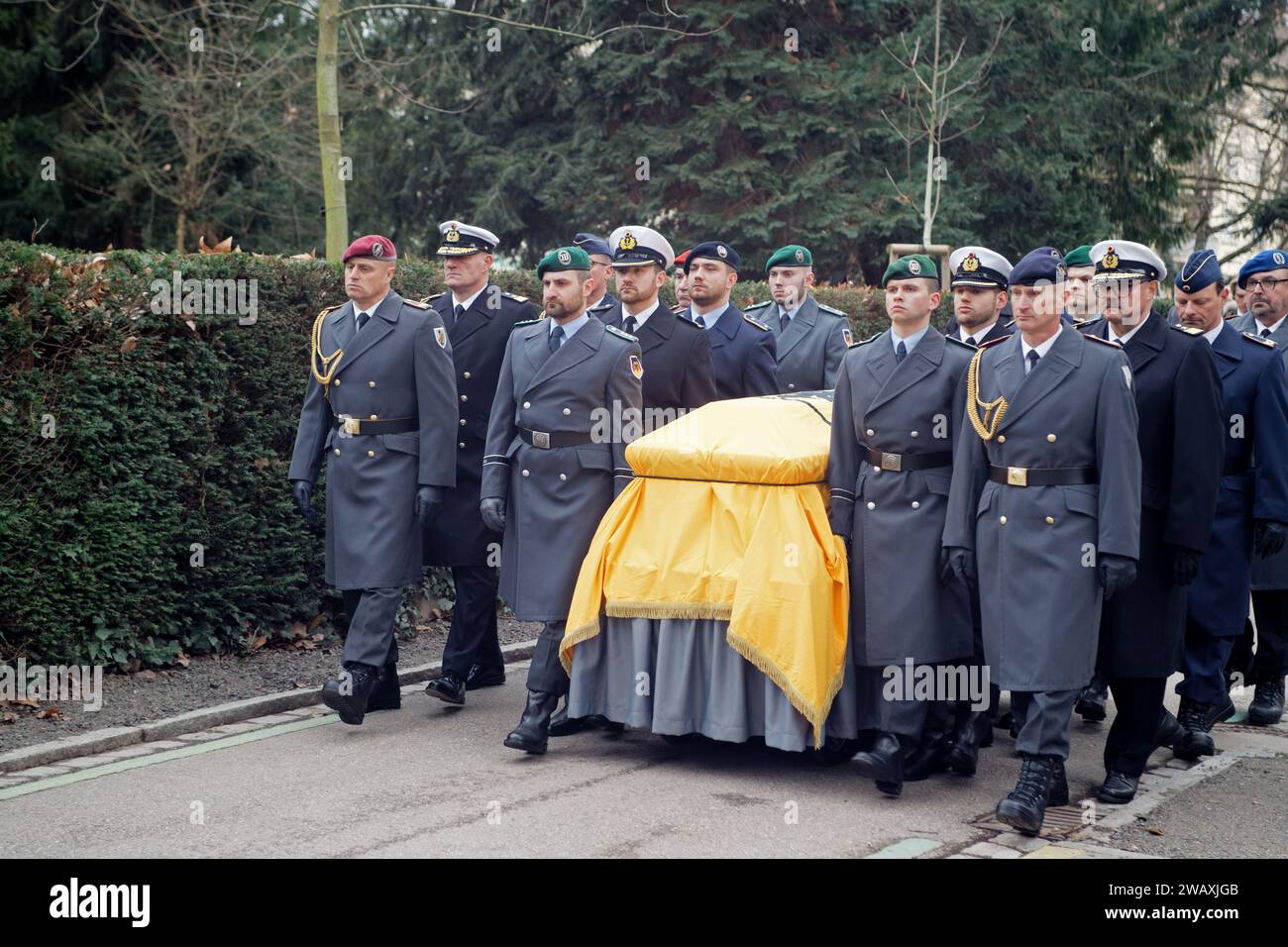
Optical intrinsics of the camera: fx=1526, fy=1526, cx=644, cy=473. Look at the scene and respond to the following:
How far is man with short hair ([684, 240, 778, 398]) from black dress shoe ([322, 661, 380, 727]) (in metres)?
2.61

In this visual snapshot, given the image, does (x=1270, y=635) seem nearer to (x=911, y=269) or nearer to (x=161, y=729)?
(x=911, y=269)

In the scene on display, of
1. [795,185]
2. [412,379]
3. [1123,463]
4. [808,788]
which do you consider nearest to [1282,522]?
[1123,463]

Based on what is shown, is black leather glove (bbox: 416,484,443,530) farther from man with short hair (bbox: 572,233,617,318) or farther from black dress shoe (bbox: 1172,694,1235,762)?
black dress shoe (bbox: 1172,694,1235,762)

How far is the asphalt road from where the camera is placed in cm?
541

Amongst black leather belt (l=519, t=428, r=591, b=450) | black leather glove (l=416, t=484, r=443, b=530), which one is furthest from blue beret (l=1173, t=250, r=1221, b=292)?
black leather glove (l=416, t=484, r=443, b=530)

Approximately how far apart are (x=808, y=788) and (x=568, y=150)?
18.9 metres

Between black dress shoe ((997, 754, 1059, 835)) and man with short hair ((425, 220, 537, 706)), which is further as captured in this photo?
man with short hair ((425, 220, 537, 706))

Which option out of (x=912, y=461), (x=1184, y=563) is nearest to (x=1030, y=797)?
(x=1184, y=563)

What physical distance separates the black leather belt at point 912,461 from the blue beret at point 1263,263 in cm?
328

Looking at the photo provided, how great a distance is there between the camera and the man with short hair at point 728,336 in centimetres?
849

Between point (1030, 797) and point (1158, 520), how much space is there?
4.41ft

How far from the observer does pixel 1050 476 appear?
5945 millimetres
